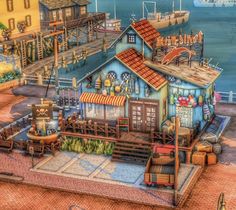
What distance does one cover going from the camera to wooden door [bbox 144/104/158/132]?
1360 inches

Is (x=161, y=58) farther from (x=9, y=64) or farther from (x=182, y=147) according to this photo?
(x=9, y=64)

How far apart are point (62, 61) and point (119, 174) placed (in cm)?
4326

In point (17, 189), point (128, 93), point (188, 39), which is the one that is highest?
point (188, 39)

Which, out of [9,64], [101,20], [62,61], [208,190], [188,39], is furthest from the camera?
[101,20]

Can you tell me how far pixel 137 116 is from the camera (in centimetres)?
3503

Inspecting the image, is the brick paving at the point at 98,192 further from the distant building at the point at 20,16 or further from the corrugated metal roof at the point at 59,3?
the corrugated metal roof at the point at 59,3

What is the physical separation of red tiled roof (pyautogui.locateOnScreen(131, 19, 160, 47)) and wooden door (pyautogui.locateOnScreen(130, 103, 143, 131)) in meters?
4.78

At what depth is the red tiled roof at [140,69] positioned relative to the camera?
34094mm

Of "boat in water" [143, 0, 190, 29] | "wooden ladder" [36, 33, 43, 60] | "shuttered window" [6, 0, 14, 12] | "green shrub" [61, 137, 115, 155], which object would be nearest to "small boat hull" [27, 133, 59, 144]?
"green shrub" [61, 137, 115, 155]

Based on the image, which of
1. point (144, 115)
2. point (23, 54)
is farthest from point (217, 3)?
point (144, 115)

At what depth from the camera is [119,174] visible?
31.6 metres

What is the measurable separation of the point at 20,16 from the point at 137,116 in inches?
1727

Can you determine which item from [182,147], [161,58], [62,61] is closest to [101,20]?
[62,61]

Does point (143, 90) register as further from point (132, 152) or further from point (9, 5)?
point (9, 5)
